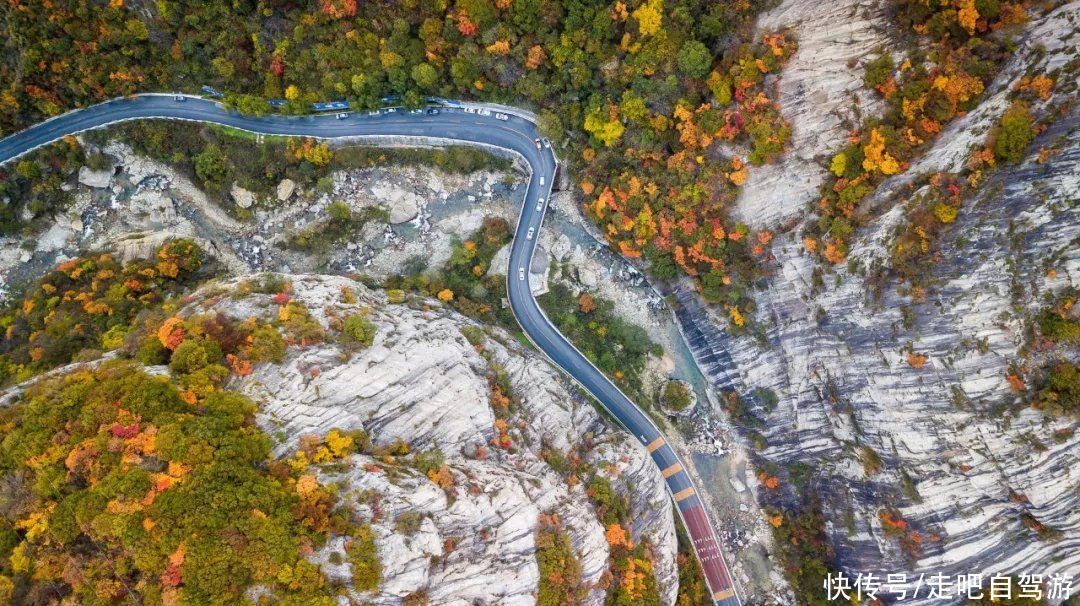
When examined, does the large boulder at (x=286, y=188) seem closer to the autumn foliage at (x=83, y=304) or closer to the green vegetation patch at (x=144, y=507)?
the autumn foliage at (x=83, y=304)

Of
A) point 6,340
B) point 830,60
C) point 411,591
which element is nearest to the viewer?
point 411,591

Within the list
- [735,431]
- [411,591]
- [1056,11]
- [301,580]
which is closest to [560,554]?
[411,591]

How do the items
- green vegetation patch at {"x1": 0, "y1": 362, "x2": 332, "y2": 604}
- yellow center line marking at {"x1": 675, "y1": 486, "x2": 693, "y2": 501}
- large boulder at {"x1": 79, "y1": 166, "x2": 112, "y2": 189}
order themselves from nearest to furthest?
green vegetation patch at {"x1": 0, "y1": 362, "x2": 332, "y2": 604} → yellow center line marking at {"x1": 675, "y1": 486, "x2": 693, "y2": 501} → large boulder at {"x1": 79, "y1": 166, "x2": 112, "y2": 189}

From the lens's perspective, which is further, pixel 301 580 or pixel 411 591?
pixel 411 591

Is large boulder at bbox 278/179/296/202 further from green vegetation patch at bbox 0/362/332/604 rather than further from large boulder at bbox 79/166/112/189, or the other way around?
green vegetation patch at bbox 0/362/332/604

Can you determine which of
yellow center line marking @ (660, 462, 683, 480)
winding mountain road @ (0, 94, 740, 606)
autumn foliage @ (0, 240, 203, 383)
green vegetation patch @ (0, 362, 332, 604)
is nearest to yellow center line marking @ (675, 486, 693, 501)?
winding mountain road @ (0, 94, 740, 606)

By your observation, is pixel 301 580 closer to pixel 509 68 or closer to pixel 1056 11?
pixel 509 68
